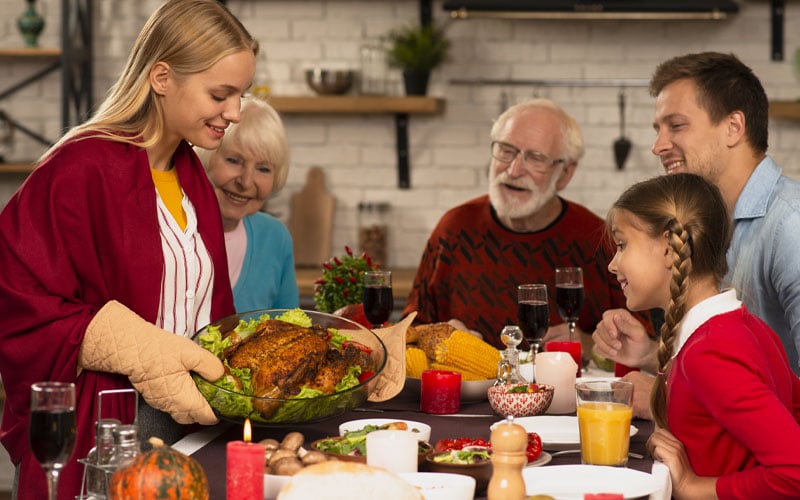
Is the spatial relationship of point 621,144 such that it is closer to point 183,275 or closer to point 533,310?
point 533,310

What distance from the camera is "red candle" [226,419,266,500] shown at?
5.00 ft

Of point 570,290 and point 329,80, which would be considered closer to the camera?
point 570,290

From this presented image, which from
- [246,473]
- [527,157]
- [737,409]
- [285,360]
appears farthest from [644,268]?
[527,157]

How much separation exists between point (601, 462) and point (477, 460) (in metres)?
0.26

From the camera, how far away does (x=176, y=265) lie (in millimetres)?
2352

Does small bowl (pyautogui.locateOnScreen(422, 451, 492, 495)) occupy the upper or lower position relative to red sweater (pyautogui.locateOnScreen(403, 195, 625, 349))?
lower

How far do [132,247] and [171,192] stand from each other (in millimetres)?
252

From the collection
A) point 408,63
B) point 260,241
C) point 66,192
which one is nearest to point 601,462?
point 66,192

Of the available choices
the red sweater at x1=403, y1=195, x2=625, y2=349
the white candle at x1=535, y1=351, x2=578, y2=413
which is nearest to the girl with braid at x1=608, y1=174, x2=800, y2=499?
the white candle at x1=535, y1=351, x2=578, y2=413

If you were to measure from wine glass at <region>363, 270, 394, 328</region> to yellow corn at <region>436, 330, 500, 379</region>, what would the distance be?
0.20 metres

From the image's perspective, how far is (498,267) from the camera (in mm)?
3826

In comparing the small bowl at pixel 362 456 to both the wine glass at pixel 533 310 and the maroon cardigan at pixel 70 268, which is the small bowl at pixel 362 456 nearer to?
the maroon cardigan at pixel 70 268

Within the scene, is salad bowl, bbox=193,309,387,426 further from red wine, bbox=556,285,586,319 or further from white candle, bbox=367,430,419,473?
red wine, bbox=556,285,586,319

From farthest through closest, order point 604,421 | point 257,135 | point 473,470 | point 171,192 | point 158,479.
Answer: point 257,135
point 171,192
point 604,421
point 473,470
point 158,479
